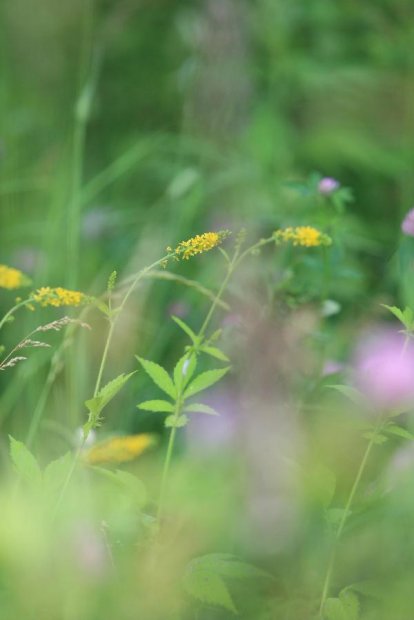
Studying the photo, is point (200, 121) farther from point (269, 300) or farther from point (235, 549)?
point (235, 549)

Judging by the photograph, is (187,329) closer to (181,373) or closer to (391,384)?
(181,373)

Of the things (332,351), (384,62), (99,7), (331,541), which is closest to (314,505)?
(331,541)

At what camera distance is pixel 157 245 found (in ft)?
5.42

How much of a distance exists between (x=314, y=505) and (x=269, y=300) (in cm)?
40

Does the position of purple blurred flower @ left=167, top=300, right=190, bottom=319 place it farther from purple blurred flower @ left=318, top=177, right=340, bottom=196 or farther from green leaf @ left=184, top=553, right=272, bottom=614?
green leaf @ left=184, top=553, right=272, bottom=614

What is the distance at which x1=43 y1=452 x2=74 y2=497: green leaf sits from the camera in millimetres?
828

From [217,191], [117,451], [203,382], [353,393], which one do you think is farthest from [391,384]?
[217,191]

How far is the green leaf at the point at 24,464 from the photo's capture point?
0.81 m

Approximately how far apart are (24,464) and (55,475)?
29mm

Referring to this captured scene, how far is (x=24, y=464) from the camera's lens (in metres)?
0.82

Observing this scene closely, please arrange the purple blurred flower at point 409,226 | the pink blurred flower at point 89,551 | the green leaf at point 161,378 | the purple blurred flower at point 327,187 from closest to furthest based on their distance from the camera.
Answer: the pink blurred flower at point 89,551
the green leaf at point 161,378
the purple blurred flower at point 409,226
the purple blurred flower at point 327,187

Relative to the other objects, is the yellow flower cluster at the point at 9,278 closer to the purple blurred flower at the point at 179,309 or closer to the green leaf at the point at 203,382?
the green leaf at the point at 203,382

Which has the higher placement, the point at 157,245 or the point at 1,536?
the point at 1,536

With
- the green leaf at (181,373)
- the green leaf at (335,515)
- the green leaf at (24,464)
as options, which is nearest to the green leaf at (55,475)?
the green leaf at (24,464)
